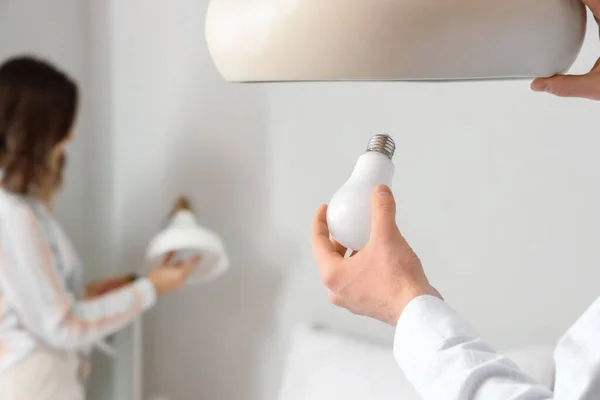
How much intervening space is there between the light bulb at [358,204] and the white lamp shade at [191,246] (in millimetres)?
860

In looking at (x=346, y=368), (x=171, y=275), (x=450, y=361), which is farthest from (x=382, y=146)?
(x=171, y=275)

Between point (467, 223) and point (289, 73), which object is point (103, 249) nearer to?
point (467, 223)

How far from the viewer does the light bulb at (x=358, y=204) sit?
1.74 ft

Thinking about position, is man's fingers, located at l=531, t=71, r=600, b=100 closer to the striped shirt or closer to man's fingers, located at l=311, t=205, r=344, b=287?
man's fingers, located at l=311, t=205, r=344, b=287

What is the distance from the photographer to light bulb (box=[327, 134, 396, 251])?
20.9 inches

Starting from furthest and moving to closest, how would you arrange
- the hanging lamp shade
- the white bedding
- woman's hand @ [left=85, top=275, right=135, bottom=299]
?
woman's hand @ [left=85, top=275, right=135, bottom=299], the white bedding, the hanging lamp shade

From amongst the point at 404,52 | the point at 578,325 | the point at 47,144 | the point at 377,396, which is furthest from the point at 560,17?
the point at 47,144

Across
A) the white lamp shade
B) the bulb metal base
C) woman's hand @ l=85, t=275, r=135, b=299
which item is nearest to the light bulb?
the bulb metal base

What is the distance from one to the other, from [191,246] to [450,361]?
37.0 inches

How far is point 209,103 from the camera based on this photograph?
156 cm

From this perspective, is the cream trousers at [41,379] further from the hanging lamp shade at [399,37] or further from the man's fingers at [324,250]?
the hanging lamp shade at [399,37]

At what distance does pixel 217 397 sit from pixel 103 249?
0.49 m

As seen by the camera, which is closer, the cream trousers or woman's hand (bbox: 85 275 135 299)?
the cream trousers

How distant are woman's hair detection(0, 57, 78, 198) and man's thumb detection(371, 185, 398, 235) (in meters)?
0.99
